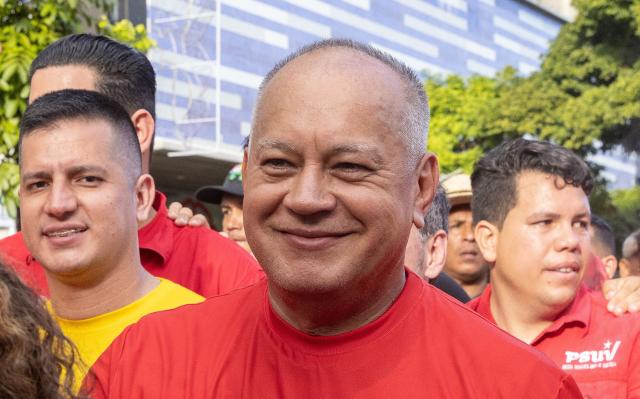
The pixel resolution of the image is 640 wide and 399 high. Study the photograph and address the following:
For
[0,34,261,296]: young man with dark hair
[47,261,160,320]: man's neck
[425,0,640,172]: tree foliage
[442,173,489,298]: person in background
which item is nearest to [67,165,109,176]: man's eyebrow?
[47,261,160,320]: man's neck

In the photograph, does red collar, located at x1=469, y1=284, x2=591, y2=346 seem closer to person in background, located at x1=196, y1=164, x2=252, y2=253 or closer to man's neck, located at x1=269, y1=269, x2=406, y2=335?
man's neck, located at x1=269, y1=269, x2=406, y2=335

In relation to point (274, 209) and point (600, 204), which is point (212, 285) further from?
point (600, 204)

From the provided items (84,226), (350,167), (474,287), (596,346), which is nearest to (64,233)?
(84,226)

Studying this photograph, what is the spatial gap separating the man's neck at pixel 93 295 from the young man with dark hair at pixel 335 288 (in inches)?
39.2

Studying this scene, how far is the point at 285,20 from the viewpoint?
34.6 metres

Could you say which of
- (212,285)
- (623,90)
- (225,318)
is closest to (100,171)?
(212,285)

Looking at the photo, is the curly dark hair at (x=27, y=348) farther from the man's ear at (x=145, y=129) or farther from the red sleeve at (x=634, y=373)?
the red sleeve at (x=634, y=373)

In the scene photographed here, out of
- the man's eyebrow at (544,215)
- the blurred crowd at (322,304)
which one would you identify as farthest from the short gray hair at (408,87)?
the man's eyebrow at (544,215)

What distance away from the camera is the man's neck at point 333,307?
7.17ft

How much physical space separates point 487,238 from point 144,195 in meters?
1.61

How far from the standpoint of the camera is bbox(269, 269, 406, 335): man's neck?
7.17ft

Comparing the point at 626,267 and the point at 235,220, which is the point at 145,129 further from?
the point at 626,267

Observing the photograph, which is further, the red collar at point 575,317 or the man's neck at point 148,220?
→ the red collar at point 575,317

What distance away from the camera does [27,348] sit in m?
1.99
